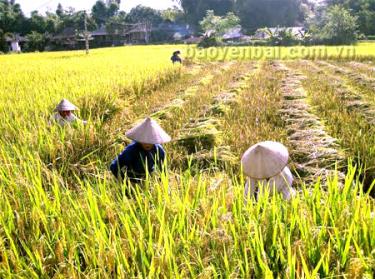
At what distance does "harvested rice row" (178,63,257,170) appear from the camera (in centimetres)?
336

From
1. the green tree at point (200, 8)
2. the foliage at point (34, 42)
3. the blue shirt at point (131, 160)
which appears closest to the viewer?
the blue shirt at point (131, 160)

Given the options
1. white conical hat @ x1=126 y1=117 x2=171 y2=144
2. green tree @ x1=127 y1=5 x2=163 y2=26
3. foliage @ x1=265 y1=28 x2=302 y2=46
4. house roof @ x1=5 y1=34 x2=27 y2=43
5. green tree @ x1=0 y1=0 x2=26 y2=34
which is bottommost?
white conical hat @ x1=126 y1=117 x2=171 y2=144

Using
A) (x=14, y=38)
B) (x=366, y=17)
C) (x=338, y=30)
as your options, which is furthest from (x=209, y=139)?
(x=14, y=38)

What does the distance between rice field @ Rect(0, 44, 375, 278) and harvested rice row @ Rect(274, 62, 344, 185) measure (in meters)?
0.02

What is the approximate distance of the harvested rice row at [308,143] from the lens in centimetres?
308

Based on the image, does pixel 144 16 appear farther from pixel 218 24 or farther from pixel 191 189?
pixel 191 189

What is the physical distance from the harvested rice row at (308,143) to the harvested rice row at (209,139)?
623mm

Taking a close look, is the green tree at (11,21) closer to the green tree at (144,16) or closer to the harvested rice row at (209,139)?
the green tree at (144,16)

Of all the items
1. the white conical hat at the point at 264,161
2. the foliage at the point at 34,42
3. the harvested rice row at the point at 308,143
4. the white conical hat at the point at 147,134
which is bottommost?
the harvested rice row at the point at 308,143

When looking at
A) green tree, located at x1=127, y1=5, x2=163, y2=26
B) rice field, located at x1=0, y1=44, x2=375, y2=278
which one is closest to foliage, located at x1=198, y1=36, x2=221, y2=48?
green tree, located at x1=127, y1=5, x2=163, y2=26

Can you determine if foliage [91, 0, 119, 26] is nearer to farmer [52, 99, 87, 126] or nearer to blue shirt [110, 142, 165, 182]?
farmer [52, 99, 87, 126]

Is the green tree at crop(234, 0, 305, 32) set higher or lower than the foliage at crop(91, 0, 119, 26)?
lower

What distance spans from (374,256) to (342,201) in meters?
0.31

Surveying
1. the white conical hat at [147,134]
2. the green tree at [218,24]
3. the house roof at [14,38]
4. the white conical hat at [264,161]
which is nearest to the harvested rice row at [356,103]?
the white conical hat at [264,161]
